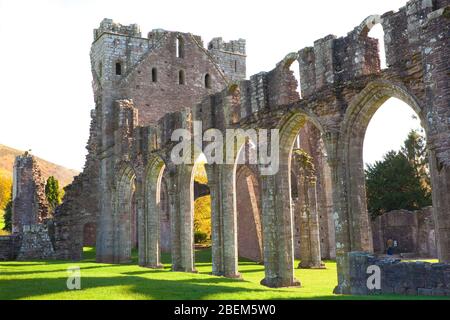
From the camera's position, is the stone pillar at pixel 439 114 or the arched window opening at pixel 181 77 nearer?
the stone pillar at pixel 439 114

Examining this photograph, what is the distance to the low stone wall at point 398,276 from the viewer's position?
7918mm

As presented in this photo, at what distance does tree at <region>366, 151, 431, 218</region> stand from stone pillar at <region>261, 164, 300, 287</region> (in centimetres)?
1987

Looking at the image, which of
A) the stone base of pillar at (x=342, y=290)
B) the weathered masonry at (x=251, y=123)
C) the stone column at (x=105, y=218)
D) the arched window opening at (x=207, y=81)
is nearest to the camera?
the weathered masonry at (x=251, y=123)

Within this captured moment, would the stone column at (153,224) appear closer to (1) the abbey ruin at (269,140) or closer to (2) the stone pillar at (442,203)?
(1) the abbey ruin at (269,140)

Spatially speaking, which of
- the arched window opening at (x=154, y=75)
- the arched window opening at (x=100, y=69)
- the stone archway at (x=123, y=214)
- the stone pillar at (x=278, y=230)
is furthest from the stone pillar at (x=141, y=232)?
the stone pillar at (x=278, y=230)

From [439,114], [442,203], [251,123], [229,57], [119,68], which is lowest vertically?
[442,203]

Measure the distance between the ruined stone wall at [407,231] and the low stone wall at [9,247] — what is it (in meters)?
18.6

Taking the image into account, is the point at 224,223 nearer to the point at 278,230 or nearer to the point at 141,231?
the point at 278,230

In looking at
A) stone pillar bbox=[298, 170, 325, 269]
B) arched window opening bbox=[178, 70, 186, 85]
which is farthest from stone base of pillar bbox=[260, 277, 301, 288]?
arched window opening bbox=[178, 70, 186, 85]

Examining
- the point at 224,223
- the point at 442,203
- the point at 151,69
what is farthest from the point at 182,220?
the point at 151,69

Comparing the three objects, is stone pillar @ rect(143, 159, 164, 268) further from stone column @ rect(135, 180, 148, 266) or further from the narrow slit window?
Answer: the narrow slit window

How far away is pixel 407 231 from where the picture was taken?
27906mm

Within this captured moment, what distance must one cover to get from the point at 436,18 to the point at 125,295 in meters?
7.12

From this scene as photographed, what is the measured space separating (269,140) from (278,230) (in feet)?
7.99
